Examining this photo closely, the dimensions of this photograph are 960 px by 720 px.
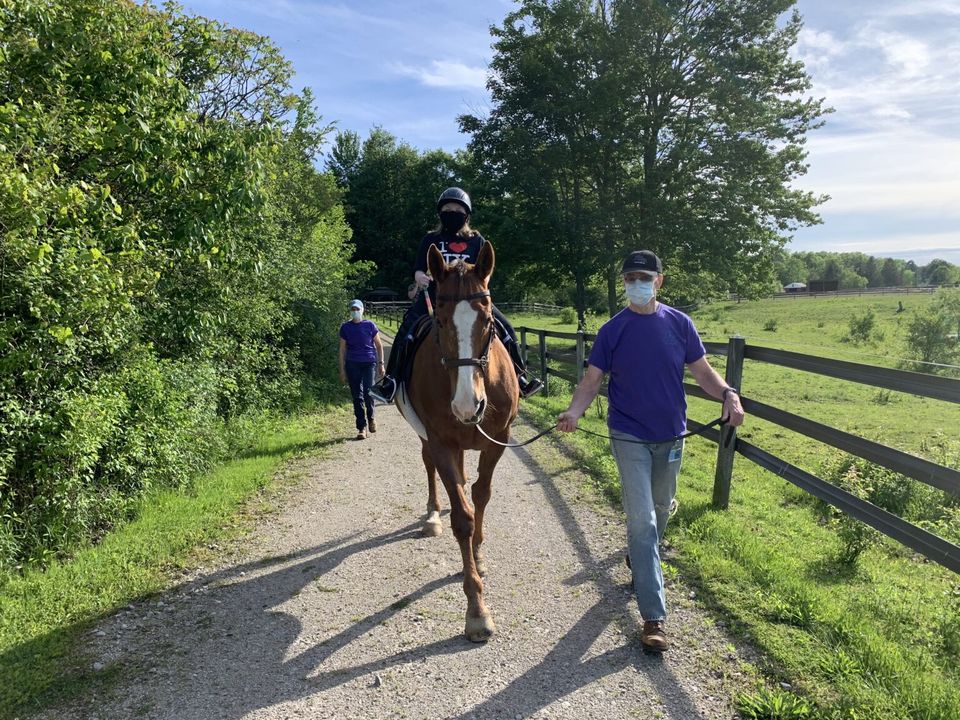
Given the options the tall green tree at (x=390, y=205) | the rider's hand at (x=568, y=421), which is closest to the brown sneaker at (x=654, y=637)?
the rider's hand at (x=568, y=421)

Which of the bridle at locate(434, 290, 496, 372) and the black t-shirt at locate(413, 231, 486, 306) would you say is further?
the black t-shirt at locate(413, 231, 486, 306)

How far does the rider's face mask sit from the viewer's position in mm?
4511

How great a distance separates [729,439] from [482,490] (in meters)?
2.50

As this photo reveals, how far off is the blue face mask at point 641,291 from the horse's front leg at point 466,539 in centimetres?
169

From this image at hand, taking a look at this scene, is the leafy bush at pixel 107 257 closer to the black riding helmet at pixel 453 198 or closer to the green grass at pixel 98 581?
the green grass at pixel 98 581

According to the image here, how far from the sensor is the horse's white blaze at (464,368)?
3.20 meters

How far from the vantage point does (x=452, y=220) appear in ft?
14.9

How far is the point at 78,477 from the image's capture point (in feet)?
14.6

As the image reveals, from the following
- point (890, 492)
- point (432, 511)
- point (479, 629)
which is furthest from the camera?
point (890, 492)

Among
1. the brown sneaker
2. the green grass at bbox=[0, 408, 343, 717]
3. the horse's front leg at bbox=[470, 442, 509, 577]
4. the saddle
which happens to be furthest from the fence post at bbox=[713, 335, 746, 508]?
the green grass at bbox=[0, 408, 343, 717]

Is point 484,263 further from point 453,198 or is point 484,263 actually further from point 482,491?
point 482,491

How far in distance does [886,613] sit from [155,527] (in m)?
5.71

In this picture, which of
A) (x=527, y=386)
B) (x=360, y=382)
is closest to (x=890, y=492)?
(x=527, y=386)

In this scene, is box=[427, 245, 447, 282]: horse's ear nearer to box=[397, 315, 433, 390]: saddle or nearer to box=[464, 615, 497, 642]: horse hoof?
box=[397, 315, 433, 390]: saddle
